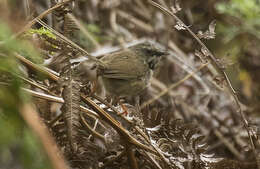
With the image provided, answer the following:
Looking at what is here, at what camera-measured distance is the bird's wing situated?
283 cm

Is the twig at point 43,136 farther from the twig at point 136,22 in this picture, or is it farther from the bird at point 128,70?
the twig at point 136,22

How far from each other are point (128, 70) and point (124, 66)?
0.07 m

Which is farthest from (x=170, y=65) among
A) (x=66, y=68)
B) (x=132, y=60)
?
(x=66, y=68)

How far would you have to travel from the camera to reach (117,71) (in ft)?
9.38

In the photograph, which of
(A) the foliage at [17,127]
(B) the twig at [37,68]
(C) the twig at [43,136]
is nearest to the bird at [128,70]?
(B) the twig at [37,68]

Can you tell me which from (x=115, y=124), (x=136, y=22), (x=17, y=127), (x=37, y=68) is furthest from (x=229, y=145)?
(x=17, y=127)

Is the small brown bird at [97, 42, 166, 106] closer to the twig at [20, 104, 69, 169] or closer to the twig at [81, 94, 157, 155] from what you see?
the twig at [81, 94, 157, 155]

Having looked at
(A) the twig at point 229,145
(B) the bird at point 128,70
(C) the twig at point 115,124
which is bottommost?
(C) the twig at point 115,124

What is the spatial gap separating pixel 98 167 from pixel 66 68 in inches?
24.9

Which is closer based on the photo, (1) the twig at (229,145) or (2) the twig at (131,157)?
(2) the twig at (131,157)

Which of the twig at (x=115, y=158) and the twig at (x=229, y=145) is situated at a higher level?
the twig at (x=229, y=145)

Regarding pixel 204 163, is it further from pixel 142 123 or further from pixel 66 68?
pixel 66 68

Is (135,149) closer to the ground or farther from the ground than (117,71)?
closer to the ground

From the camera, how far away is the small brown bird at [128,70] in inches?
112
